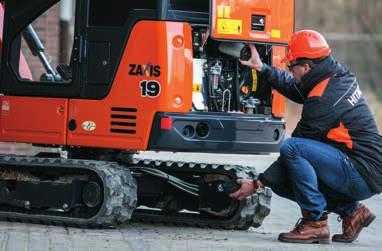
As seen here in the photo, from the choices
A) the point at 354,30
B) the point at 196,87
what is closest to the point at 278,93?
the point at 196,87

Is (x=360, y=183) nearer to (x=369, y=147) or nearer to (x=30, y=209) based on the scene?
(x=369, y=147)

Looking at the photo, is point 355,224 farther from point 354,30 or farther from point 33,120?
point 354,30

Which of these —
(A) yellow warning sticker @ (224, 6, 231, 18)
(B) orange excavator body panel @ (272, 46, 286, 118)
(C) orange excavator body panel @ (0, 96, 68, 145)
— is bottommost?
(C) orange excavator body panel @ (0, 96, 68, 145)

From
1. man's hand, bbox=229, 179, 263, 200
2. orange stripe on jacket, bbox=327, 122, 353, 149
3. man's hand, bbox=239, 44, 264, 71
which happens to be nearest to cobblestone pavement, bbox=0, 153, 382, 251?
man's hand, bbox=229, 179, 263, 200

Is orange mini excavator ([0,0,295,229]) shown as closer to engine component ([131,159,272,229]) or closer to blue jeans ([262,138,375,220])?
engine component ([131,159,272,229])

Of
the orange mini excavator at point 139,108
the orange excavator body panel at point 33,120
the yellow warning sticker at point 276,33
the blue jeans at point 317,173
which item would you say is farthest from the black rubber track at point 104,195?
the yellow warning sticker at point 276,33

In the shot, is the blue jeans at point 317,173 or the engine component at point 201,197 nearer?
the blue jeans at point 317,173

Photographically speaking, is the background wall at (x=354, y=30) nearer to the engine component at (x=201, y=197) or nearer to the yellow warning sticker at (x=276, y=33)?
the engine component at (x=201, y=197)

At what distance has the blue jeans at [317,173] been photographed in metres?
9.57

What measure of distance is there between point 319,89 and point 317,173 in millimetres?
681

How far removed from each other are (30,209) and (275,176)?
88.7 inches

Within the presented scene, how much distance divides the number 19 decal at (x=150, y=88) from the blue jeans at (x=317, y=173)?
116 centimetres

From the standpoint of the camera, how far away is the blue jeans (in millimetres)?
9570

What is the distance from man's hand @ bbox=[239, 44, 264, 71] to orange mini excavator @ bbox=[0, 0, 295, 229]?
0.31 feet
